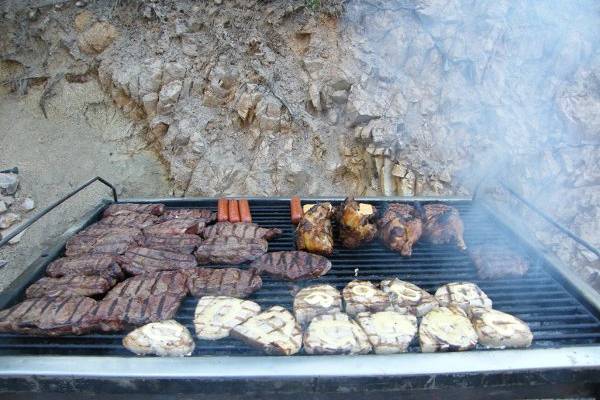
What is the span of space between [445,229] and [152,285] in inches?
109

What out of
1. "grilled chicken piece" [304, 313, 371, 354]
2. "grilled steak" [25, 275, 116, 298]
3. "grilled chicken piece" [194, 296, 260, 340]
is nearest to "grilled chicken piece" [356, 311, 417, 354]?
"grilled chicken piece" [304, 313, 371, 354]

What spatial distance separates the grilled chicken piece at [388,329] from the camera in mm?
2609

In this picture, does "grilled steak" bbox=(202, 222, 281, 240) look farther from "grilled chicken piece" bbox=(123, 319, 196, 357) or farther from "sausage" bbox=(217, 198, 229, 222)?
"grilled chicken piece" bbox=(123, 319, 196, 357)

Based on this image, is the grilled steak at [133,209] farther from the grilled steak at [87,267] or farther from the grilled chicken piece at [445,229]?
the grilled chicken piece at [445,229]

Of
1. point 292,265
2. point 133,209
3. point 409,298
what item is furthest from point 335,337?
point 133,209

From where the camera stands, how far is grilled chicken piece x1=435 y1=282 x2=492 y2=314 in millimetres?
3057

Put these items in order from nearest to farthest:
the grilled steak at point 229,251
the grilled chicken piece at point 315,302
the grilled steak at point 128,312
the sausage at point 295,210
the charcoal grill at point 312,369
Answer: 1. the charcoal grill at point 312,369
2. the grilled steak at point 128,312
3. the grilled chicken piece at point 315,302
4. the grilled steak at point 229,251
5. the sausage at point 295,210

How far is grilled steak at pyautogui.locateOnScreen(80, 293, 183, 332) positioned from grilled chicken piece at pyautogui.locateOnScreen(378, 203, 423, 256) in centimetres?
202

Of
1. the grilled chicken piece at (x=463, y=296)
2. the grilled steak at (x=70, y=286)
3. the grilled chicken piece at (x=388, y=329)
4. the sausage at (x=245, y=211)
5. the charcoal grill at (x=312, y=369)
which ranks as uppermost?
the sausage at (x=245, y=211)

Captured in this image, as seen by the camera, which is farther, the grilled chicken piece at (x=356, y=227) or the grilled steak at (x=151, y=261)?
the grilled chicken piece at (x=356, y=227)

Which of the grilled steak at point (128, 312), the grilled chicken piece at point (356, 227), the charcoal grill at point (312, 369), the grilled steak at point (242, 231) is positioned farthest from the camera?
the grilled steak at point (242, 231)

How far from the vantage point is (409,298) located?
305cm

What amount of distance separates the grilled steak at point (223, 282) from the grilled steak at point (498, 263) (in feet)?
6.45

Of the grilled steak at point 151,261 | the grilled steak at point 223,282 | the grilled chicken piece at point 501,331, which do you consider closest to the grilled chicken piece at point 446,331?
the grilled chicken piece at point 501,331
